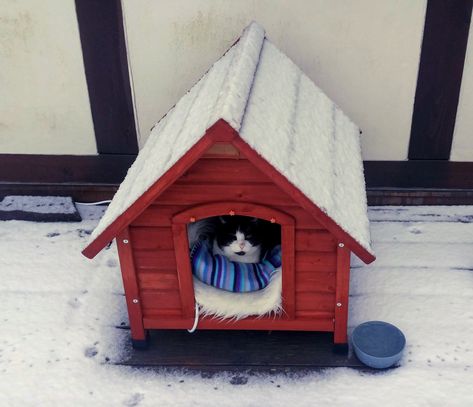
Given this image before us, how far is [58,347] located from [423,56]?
2509 mm

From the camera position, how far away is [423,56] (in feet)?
11.6

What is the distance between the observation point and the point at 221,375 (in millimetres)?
2785

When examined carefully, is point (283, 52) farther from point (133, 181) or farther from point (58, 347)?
point (58, 347)

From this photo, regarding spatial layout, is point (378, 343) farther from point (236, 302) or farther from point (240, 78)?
point (240, 78)

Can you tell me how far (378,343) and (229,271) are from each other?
2.49 feet

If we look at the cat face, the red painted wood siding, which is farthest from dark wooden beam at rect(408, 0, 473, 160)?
the red painted wood siding

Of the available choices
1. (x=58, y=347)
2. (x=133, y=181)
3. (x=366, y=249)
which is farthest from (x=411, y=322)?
(x=58, y=347)

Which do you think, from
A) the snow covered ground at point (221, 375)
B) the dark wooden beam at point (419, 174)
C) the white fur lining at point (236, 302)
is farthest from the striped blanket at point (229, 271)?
the dark wooden beam at point (419, 174)

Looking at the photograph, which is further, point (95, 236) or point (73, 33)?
point (73, 33)

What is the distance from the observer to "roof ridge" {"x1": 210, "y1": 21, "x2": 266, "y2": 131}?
224 cm

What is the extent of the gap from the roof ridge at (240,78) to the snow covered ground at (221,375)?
1.22m

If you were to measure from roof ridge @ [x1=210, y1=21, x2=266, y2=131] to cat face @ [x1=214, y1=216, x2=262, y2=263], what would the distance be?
2.45ft

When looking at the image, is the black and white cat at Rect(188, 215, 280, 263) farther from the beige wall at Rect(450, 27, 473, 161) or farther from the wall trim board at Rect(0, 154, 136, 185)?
the beige wall at Rect(450, 27, 473, 161)

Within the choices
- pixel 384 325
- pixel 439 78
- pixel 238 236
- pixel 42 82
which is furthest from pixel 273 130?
pixel 42 82
